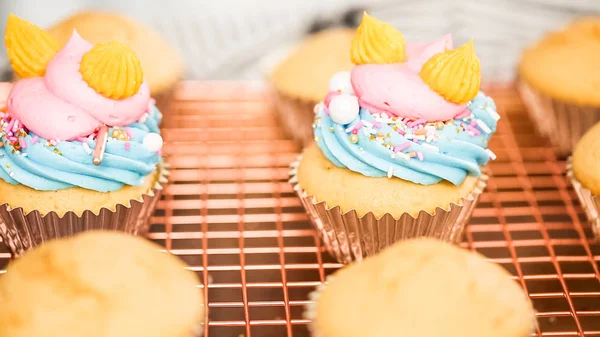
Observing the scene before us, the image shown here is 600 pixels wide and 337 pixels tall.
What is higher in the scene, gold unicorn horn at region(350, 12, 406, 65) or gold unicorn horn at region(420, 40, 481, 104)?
gold unicorn horn at region(350, 12, 406, 65)

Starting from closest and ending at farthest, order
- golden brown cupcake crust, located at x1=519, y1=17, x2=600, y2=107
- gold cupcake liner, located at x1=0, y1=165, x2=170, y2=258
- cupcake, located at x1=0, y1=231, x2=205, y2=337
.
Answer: cupcake, located at x1=0, y1=231, x2=205, y2=337
gold cupcake liner, located at x1=0, y1=165, x2=170, y2=258
golden brown cupcake crust, located at x1=519, y1=17, x2=600, y2=107

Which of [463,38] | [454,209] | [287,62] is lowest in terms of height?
[454,209]

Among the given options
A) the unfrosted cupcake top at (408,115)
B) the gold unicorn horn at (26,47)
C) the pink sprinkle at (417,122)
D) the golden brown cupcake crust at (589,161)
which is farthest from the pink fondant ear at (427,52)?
the gold unicorn horn at (26,47)

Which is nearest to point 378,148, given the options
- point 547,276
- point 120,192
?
point 547,276

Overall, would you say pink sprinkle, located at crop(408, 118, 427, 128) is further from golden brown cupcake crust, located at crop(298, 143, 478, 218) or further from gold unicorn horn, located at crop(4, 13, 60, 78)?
gold unicorn horn, located at crop(4, 13, 60, 78)

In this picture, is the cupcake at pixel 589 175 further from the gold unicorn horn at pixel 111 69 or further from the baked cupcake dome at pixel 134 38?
the baked cupcake dome at pixel 134 38

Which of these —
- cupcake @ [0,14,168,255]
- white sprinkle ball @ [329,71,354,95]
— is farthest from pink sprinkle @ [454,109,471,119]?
cupcake @ [0,14,168,255]

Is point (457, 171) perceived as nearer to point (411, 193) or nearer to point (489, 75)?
point (411, 193)
